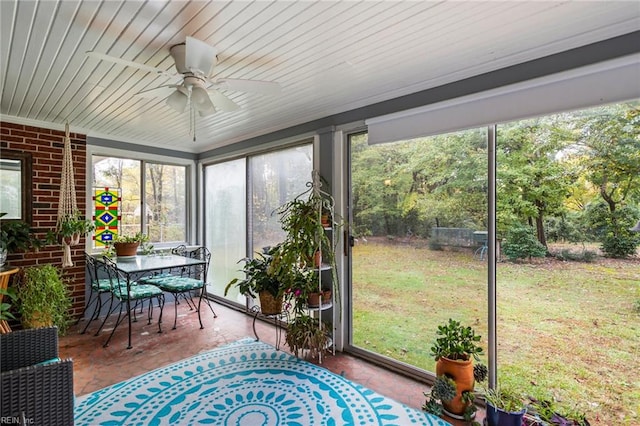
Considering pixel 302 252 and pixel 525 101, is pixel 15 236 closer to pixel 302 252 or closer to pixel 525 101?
pixel 302 252

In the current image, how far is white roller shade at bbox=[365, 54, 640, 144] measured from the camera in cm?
168

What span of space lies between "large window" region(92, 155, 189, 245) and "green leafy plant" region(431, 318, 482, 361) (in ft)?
13.2

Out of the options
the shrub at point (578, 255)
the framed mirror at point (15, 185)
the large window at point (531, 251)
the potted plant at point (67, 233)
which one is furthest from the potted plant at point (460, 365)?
the framed mirror at point (15, 185)

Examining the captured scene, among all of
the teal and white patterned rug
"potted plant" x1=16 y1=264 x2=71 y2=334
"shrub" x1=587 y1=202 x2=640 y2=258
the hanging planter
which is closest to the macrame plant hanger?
the hanging planter

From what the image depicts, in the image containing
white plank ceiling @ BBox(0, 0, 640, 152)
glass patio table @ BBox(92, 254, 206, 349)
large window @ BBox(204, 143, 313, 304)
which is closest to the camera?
white plank ceiling @ BBox(0, 0, 640, 152)

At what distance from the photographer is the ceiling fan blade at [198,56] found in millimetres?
1603

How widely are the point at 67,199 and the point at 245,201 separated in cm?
193

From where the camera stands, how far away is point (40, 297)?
3.09 metres

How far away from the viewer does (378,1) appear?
150 centimetres

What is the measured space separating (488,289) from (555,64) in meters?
1.50

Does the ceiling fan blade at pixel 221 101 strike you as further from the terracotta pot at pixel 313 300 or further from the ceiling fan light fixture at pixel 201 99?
the terracotta pot at pixel 313 300

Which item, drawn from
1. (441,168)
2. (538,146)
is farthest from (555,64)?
(441,168)

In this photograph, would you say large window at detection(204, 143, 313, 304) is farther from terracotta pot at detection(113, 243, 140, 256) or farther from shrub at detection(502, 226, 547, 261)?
shrub at detection(502, 226, 547, 261)

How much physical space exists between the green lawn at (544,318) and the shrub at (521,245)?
0.07 metres
